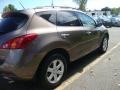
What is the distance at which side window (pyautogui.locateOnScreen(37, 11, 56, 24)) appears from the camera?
218 inches

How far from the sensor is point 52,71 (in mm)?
5465

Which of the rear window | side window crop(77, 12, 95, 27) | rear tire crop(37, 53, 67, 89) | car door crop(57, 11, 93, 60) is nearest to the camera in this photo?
the rear window

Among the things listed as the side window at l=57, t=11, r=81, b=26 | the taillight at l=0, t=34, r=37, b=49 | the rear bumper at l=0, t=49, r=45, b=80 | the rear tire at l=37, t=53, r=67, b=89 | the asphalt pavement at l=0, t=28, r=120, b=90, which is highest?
the side window at l=57, t=11, r=81, b=26

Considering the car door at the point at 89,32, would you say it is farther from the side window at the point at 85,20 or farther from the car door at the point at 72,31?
the car door at the point at 72,31

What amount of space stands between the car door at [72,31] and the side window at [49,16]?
16cm

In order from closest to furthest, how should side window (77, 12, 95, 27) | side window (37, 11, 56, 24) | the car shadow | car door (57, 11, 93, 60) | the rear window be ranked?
the rear window < side window (37, 11, 56, 24) < the car shadow < car door (57, 11, 93, 60) < side window (77, 12, 95, 27)

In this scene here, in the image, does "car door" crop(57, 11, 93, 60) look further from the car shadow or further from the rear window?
the rear window

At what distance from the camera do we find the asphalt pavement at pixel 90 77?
18.3ft

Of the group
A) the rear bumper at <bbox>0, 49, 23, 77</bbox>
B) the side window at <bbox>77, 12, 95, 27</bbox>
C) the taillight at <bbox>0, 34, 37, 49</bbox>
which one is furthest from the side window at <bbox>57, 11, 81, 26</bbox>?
the rear bumper at <bbox>0, 49, 23, 77</bbox>

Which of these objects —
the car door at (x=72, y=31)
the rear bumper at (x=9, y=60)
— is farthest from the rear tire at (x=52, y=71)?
the rear bumper at (x=9, y=60)

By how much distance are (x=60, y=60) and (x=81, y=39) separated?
1.20m

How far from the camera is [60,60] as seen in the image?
18.6 feet

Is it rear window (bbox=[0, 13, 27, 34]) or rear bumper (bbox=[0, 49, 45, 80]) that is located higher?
rear window (bbox=[0, 13, 27, 34])

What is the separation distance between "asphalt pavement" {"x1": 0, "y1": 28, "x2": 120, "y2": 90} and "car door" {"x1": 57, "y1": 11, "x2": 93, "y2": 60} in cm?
50
